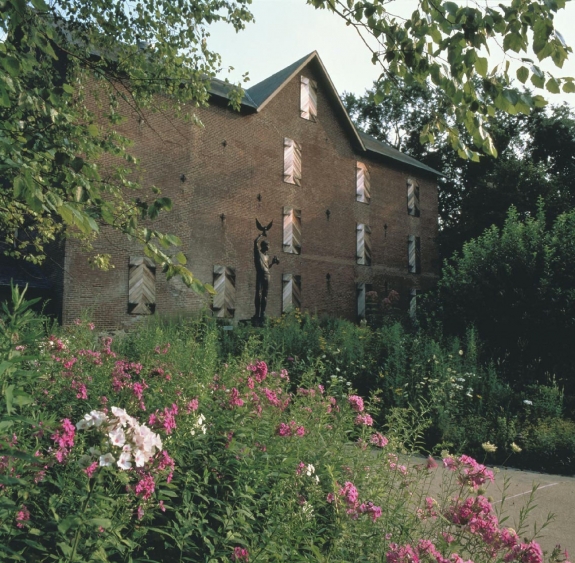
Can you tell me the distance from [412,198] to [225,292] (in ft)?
44.2

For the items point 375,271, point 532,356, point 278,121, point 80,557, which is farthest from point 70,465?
point 375,271

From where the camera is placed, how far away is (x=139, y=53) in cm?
865

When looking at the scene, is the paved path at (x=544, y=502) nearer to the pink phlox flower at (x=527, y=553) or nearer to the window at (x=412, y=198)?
the pink phlox flower at (x=527, y=553)

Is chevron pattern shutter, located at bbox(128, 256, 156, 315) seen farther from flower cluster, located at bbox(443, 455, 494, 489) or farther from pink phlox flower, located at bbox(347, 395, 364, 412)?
flower cluster, located at bbox(443, 455, 494, 489)

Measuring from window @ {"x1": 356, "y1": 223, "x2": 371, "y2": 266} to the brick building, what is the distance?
0.24ft

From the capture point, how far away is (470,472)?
9.50 feet

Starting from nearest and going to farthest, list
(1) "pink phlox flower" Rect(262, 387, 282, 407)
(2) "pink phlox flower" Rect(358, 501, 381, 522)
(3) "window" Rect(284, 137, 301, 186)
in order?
1. (2) "pink phlox flower" Rect(358, 501, 381, 522)
2. (1) "pink phlox flower" Rect(262, 387, 282, 407)
3. (3) "window" Rect(284, 137, 301, 186)

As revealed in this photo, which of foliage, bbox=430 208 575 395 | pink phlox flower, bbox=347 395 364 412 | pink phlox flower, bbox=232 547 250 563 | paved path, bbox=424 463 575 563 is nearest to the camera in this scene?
pink phlox flower, bbox=232 547 250 563

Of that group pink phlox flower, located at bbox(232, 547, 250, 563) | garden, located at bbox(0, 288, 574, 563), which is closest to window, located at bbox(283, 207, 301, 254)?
garden, located at bbox(0, 288, 574, 563)

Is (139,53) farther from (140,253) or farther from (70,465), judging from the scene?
(140,253)

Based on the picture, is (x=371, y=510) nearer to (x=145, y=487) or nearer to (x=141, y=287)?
(x=145, y=487)

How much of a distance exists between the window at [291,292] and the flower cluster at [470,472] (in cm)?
1973

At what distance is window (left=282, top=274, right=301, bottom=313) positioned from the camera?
23000 millimetres

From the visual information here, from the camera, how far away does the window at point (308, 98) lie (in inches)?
987
